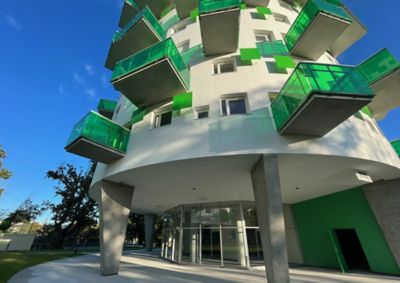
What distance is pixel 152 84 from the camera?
33.3 ft

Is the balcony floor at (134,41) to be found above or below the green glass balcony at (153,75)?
above

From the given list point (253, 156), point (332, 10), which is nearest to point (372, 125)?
point (332, 10)

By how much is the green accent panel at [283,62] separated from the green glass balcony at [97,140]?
8485mm

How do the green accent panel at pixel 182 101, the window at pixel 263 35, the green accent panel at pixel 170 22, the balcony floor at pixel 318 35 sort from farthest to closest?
the green accent panel at pixel 170 22
the window at pixel 263 35
the balcony floor at pixel 318 35
the green accent panel at pixel 182 101

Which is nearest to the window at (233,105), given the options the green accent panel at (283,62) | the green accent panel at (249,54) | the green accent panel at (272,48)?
the green accent panel at (249,54)

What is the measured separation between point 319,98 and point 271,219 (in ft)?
13.8

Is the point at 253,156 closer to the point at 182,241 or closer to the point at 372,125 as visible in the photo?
the point at 372,125

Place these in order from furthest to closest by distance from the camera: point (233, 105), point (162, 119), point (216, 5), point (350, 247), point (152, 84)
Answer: point (350, 247), point (162, 119), point (216, 5), point (152, 84), point (233, 105)

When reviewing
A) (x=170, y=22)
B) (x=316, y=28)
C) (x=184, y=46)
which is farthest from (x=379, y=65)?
(x=170, y=22)

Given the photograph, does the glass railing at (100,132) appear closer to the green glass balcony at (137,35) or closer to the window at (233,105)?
the window at (233,105)

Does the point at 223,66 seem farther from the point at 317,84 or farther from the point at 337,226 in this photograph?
the point at 337,226

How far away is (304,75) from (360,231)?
1006 cm

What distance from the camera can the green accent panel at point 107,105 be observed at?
17.5m

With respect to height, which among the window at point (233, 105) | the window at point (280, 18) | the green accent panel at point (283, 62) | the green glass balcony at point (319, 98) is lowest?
the green glass balcony at point (319, 98)
